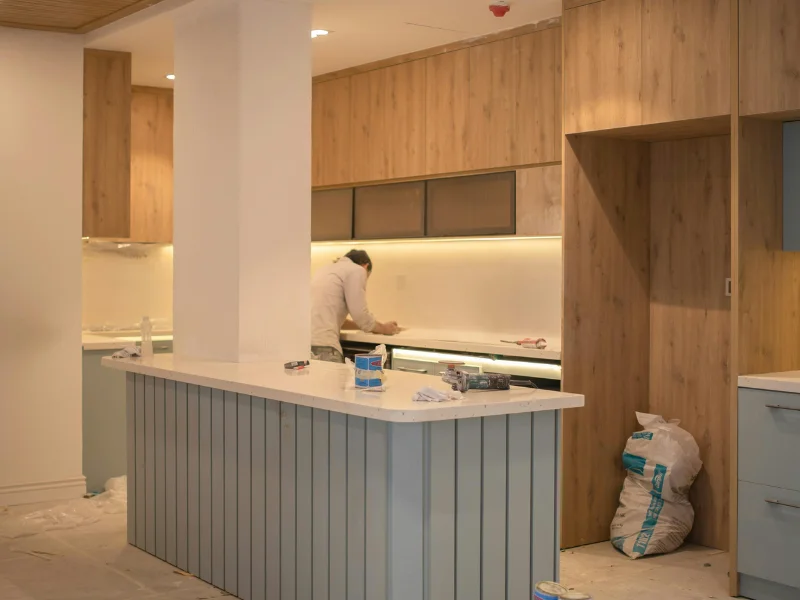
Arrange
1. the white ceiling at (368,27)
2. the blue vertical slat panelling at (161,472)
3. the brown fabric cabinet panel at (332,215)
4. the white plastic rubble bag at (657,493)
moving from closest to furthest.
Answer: the blue vertical slat panelling at (161,472), the white plastic rubble bag at (657,493), the white ceiling at (368,27), the brown fabric cabinet panel at (332,215)

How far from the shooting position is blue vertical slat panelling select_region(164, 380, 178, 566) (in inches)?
177

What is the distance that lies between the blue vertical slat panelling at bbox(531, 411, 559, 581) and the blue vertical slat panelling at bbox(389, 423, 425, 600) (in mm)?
479

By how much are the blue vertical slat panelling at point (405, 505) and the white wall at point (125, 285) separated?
429cm

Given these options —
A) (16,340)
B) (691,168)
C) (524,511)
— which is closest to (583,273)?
(691,168)

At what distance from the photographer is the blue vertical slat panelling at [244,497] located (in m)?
4.00

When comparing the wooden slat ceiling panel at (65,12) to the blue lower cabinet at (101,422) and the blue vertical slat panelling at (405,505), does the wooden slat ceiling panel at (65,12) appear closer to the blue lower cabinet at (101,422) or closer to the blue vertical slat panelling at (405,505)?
the blue lower cabinet at (101,422)

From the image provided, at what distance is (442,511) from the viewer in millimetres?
3270

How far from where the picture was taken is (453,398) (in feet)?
10.8

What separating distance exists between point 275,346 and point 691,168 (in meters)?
2.23

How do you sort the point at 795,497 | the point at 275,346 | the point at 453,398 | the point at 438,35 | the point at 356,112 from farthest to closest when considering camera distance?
the point at 356,112, the point at 438,35, the point at 275,346, the point at 795,497, the point at 453,398

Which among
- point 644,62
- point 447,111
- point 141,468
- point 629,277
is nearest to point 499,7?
point 644,62

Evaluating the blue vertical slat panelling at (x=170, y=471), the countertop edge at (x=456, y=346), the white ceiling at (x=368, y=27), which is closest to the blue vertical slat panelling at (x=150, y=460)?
the blue vertical slat panelling at (x=170, y=471)

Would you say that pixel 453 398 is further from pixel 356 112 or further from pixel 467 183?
pixel 356 112

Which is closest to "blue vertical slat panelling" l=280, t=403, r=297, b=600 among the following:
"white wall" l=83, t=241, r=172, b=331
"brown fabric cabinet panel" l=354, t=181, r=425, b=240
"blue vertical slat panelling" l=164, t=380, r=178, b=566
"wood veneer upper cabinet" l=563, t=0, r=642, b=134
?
"blue vertical slat panelling" l=164, t=380, r=178, b=566
